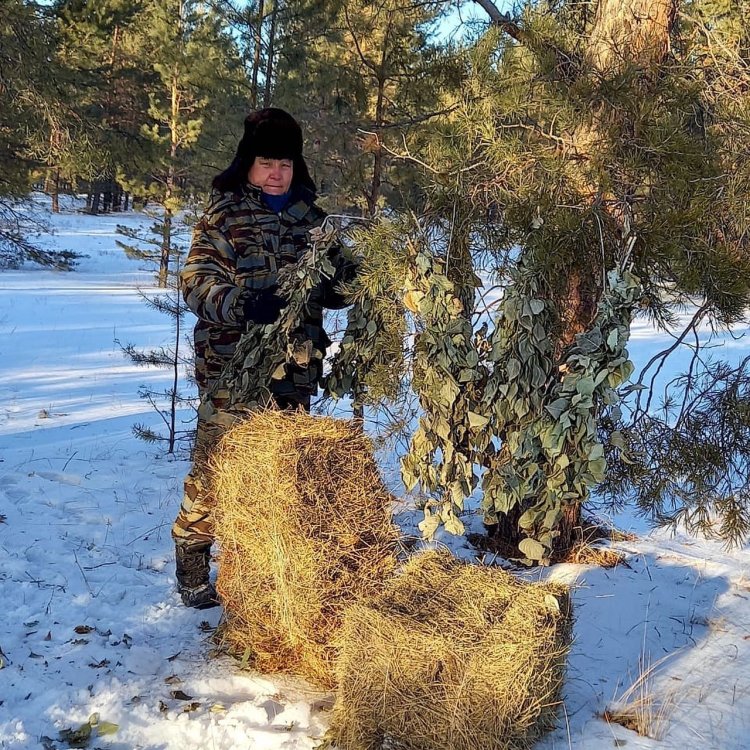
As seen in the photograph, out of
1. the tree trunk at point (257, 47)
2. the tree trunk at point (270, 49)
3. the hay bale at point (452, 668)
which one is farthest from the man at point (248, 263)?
the tree trunk at point (257, 47)

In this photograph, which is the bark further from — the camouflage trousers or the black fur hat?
the camouflage trousers

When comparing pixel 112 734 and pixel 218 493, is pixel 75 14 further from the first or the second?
pixel 112 734

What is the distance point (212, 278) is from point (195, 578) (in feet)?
4.70

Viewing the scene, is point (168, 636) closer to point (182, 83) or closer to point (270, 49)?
point (270, 49)

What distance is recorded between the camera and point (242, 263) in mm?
3006

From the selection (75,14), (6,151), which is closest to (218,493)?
(6,151)

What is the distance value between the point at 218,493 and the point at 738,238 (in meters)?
2.16

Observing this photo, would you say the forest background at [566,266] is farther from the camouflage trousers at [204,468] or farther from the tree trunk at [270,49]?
the tree trunk at [270,49]

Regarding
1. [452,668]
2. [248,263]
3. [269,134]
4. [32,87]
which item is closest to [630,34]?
[269,134]

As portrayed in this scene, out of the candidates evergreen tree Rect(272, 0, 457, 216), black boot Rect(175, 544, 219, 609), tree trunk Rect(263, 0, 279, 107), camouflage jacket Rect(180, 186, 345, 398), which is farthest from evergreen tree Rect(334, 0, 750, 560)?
tree trunk Rect(263, 0, 279, 107)

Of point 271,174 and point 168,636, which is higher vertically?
point 271,174

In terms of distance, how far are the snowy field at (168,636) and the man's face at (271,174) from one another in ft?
6.56

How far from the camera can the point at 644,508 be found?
3.00 meters

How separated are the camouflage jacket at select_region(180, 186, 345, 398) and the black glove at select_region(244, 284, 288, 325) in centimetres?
4
